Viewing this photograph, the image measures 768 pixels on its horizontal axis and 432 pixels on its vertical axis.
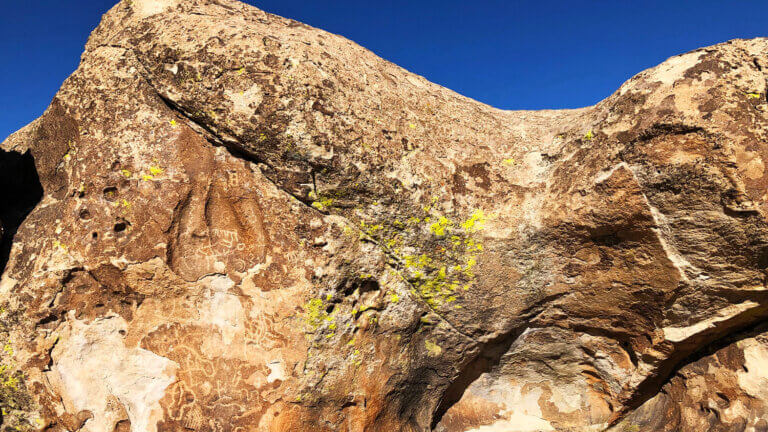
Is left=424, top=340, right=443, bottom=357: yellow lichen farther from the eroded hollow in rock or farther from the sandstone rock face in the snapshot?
the eroded hollow in rock

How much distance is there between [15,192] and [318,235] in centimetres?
348

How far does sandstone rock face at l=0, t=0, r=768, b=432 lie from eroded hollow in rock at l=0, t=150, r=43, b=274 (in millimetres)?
41

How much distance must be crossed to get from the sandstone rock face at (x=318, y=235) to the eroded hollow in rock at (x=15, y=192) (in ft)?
0.13

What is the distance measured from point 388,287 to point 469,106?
8.74 feet

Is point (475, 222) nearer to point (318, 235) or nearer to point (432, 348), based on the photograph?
point (432, 348)

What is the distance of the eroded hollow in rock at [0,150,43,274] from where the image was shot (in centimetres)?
450

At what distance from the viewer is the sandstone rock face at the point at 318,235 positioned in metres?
4.11

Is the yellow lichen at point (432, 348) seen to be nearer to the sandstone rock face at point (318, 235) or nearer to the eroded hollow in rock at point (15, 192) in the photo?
the sandstone rock face at point (318, 235)

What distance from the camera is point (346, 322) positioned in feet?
14.7

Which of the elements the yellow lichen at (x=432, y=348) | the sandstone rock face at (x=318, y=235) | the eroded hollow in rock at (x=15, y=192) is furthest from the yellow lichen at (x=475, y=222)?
the eroded hollow in rock at (x=15, y=192)

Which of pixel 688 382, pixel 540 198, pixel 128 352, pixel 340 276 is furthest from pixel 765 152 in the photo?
pixel 128 352

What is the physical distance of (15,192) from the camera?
4.95m

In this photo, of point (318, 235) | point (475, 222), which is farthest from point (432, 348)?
point (318, 235)

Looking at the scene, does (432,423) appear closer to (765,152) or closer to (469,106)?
(469,106)
